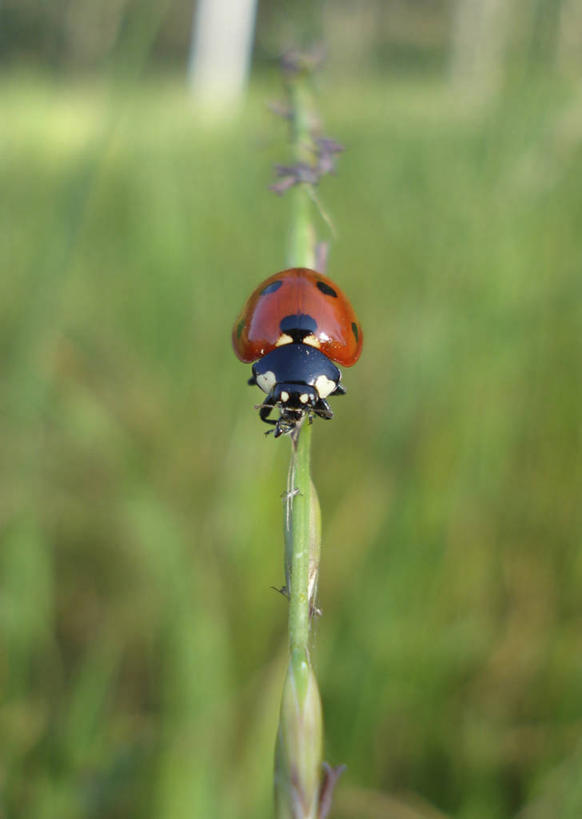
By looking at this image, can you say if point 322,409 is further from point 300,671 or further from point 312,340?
point 300,671

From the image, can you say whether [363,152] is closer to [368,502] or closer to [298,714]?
[368,502]

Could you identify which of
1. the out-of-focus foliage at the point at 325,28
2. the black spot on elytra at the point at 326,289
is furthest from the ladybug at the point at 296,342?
the out-of-focus foliage at the point at 325,28

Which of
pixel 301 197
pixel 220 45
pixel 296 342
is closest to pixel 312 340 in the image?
pixel 296 342

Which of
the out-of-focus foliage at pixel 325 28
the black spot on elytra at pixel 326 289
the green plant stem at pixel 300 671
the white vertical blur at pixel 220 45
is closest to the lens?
the green plant stem at pixel 300 671

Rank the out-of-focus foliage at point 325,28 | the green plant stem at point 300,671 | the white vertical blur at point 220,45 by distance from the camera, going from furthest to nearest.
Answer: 1. the white vertical blur at point 220,45
2. the out-of-focus foliage at point 325,28
3. the green plant stem at point 300,671

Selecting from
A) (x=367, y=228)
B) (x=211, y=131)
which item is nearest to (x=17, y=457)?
(x=367, y=228)

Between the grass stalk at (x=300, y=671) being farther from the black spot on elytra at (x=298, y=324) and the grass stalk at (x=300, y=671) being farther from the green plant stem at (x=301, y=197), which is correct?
the black spot on elytra at (x=298, y=324)

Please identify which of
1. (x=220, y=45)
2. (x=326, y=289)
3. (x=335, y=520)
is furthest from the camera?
(x=220, y=45)
